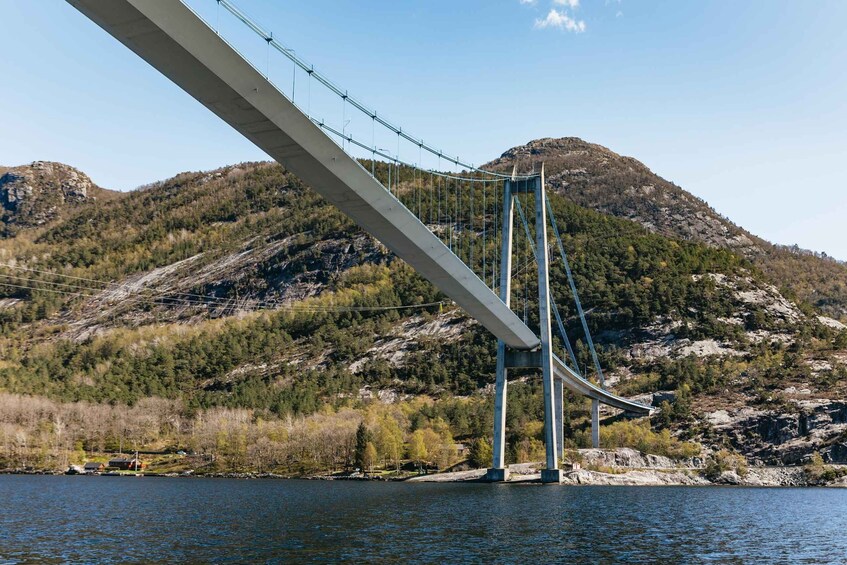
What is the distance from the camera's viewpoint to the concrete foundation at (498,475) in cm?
7531

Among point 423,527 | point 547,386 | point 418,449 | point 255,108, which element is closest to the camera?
point 255,108

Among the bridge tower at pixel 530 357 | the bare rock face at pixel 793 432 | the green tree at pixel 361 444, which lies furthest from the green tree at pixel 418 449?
the bare rock face at pixel 793 432

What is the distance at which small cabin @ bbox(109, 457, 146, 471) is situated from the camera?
371 feet

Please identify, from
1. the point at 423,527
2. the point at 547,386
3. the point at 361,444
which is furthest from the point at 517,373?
the point at 423,527

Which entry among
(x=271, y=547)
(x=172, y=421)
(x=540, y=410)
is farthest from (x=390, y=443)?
(x=271, y=547)

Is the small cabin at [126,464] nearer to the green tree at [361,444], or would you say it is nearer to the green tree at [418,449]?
the green tree at [361,444]

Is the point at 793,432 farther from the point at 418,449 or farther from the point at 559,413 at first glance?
the point at 418,449

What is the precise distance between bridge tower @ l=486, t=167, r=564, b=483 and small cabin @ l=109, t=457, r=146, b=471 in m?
58.6

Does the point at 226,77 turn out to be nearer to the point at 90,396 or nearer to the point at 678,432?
the point at 678,432

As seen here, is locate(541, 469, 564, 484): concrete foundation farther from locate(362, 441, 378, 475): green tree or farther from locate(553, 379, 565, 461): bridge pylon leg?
locate(362, 441, 378, 475): green tree

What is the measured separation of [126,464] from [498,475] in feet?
206

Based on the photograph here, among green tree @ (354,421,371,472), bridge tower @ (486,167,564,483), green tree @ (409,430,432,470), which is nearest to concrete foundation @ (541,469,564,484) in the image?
bridge tower @ (486,167,564,483)

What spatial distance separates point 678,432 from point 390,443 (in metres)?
35.0

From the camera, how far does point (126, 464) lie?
114 metres
